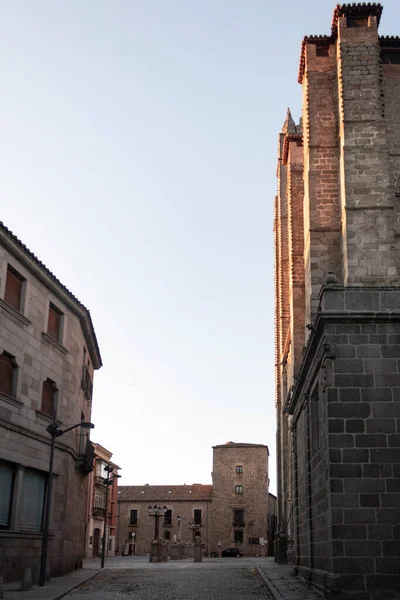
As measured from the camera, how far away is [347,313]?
581 inches

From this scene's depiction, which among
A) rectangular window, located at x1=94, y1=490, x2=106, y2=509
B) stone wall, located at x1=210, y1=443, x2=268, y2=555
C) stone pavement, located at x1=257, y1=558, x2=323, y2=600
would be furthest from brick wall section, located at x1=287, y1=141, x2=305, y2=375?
stone wall, located at x1=210, y1=443, x2=268, y2=555

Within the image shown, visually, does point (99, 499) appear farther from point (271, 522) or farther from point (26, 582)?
point (26, 582)

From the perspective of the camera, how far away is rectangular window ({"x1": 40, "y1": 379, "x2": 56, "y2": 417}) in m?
22.0

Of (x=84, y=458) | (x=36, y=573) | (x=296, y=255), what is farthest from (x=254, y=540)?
(x=36, y=573)

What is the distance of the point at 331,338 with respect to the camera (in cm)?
1485

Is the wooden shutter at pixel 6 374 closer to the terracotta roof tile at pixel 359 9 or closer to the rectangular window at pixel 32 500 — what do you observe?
the rectangular window at pixel 32 500

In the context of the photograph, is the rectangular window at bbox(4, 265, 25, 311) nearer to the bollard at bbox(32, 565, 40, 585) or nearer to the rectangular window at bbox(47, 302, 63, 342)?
the rectangular window at bbox(47, 302, 63, 342)

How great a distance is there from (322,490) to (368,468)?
1918mm

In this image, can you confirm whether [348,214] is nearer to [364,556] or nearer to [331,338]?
[331,338]

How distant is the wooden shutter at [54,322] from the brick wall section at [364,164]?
9.01 m

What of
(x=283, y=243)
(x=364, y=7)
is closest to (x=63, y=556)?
(x=364, y=7)

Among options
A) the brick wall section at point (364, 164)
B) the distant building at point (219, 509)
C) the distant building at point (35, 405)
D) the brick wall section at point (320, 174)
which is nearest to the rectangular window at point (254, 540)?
the distant building at point (219, 509)

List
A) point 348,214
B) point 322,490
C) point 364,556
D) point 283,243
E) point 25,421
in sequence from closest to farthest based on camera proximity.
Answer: point 364,556, point 322,490, point 25,421, point 348,214, point 283,243

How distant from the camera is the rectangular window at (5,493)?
61.3 ft
